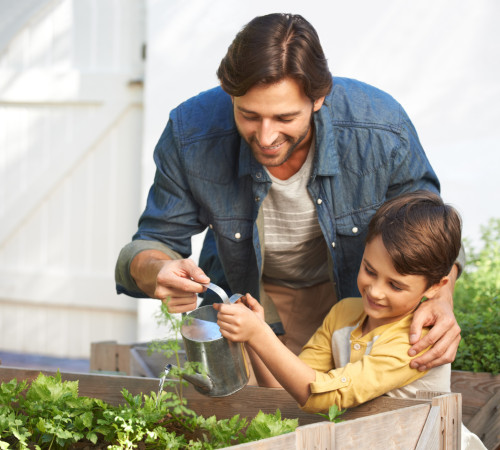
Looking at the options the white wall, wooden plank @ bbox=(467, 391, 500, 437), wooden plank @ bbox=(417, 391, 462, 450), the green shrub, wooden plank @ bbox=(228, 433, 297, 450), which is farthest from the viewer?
the white wall

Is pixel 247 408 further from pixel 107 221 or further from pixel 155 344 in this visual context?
pixel 107 221

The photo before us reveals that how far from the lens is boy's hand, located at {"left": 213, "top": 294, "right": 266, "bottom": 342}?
70.0 inches

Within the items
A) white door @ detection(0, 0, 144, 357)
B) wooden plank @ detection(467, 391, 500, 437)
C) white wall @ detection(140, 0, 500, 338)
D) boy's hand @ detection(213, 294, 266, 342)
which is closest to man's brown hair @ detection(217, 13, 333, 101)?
boy's hand @ detection(213, 294, 266, 342)

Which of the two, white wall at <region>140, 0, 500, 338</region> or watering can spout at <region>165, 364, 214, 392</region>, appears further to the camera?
white wall at <region>140, 0, 500, 338</region>

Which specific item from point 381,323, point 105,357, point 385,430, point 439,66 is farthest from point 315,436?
point 439,66

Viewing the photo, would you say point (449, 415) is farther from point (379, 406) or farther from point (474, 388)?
point (474, 388)

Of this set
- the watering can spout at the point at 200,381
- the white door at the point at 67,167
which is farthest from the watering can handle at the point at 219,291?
the white door at the point at 67,167

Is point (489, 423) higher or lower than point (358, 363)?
lower

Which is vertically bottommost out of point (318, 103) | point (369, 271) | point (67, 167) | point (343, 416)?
point (343, 416)

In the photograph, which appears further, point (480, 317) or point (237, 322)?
point (480, 317)

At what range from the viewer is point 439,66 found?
409 cm

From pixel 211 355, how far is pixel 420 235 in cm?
61

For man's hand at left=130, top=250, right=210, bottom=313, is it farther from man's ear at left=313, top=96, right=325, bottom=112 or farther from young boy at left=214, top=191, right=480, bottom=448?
man's ear at left=313, top=96, right=325, bottom=112

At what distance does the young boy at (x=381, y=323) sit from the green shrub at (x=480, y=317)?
0.42 meters
